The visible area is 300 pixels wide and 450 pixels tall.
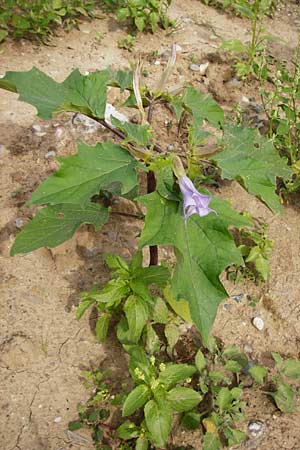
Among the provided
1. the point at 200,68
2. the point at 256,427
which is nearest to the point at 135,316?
the point at 256,427

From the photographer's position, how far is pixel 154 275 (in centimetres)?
217

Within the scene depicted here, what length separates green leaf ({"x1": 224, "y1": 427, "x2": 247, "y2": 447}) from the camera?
6.83ft

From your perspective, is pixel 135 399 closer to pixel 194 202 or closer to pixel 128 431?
pixel 128 431

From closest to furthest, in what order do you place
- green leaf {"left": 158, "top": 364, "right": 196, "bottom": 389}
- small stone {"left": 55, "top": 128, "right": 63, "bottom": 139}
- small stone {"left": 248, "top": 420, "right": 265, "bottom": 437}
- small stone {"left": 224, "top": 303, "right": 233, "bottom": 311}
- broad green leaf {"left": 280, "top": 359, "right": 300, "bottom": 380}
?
green leaf {"left": 158, "top": 364, "right": 196, "bottom": 389}
small stone {"left": 248, "top": 420, "right": 265, "bottom": 437}
broad green leaf {"left": 280, "top": 359, "right": 300, "bottom": 380}
small stone {"left": 224, "top": 303, "right": 233, "bottom": 311}
small stone {"left": 55, "top": 128, "right": 63, "bottom": 139}

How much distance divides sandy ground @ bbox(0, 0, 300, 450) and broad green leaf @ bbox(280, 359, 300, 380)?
0.43 ft

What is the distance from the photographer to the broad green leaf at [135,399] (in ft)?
6.51

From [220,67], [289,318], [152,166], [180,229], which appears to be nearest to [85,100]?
[152,166]

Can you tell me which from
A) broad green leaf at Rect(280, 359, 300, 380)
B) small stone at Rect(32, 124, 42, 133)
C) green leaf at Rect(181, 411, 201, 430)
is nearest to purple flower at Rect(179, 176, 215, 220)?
green leaf at Rect(181, 411, 201, 430)

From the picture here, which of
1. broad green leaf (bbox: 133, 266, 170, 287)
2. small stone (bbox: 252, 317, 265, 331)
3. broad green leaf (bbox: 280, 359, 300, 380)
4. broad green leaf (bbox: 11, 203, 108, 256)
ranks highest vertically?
broad green leaf (bbox: 11, 203, 108, 256)

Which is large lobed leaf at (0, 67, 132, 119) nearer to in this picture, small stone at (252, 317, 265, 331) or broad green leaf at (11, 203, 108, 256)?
broad green leaf at (11, 203, 108, 256)

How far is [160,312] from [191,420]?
46 centimetres

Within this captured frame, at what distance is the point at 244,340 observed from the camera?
2510mm

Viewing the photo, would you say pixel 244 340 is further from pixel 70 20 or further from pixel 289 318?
pixel 70 20

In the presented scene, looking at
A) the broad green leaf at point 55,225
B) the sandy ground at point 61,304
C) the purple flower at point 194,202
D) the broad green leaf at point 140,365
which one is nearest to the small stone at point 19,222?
the sandy ground at point 61,304
